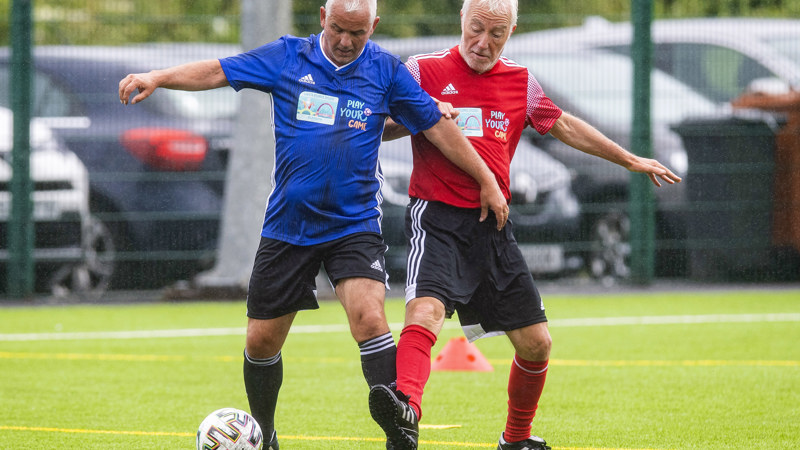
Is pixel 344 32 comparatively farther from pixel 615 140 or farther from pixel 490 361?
pixel 615 140

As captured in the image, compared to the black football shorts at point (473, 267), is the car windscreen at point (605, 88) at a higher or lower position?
higher

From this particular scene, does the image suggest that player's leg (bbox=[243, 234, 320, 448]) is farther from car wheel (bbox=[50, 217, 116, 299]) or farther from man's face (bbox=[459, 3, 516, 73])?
car wheel (bbox=[50, 217, 116, 299])

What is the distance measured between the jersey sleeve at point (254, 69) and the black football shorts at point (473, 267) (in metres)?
0.83

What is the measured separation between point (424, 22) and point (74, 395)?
7121 millimetres

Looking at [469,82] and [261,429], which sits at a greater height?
[469,82]

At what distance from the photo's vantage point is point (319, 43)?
17.1 ft

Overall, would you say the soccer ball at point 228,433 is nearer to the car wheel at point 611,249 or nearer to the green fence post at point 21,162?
the green fence post at point 21,162

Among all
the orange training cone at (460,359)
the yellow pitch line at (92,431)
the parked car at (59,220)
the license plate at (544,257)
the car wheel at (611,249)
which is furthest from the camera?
the car wheel at (611,249)

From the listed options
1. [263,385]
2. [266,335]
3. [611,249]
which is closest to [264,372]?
[263,385]

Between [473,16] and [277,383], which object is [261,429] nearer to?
[277,383]

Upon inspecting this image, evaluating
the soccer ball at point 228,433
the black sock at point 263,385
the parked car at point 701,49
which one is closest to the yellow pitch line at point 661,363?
the black sock at point 263,385

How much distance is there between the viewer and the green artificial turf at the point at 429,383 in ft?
19.3

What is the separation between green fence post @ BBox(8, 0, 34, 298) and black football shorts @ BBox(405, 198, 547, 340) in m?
8.02

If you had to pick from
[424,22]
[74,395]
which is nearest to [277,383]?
[74,395]
